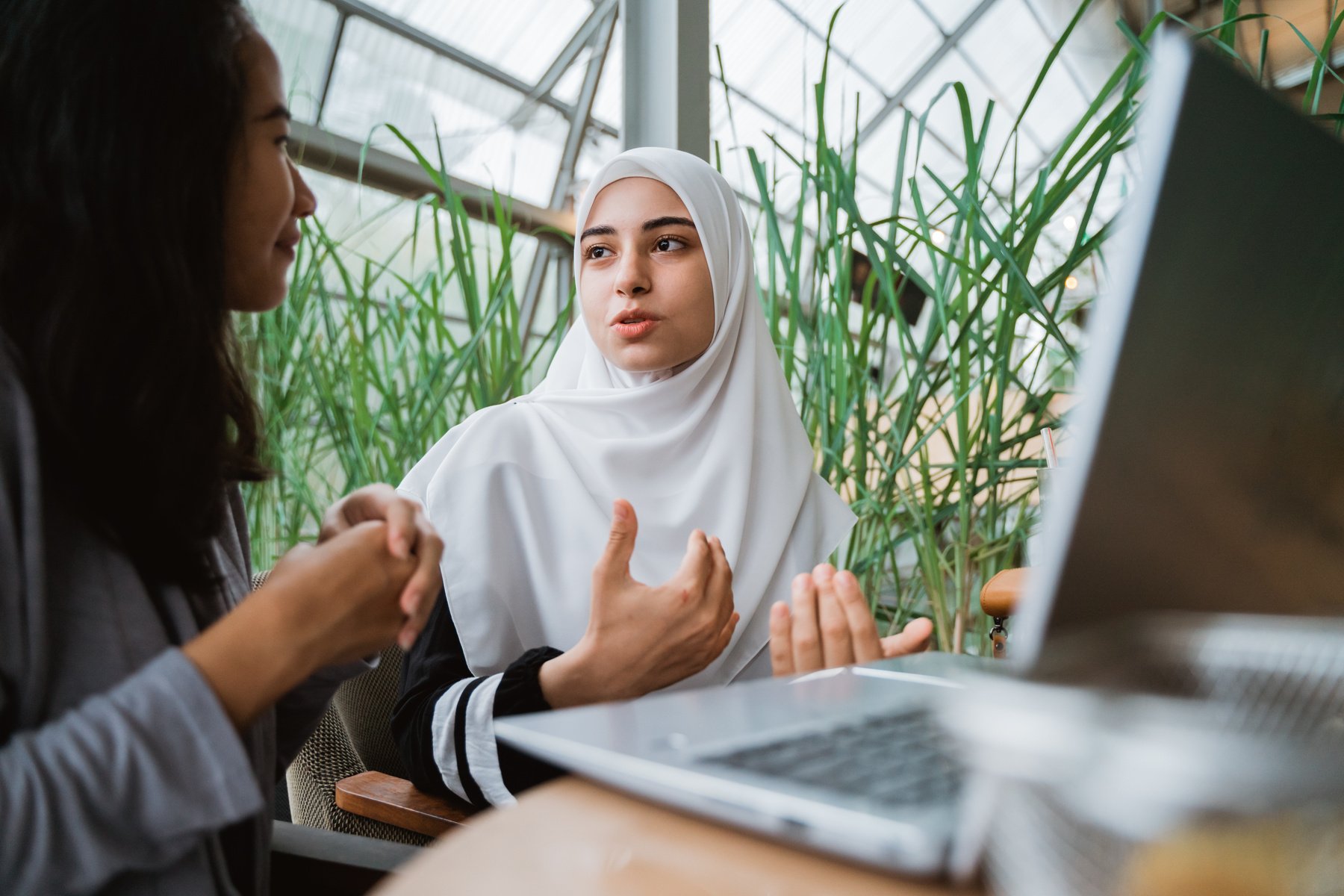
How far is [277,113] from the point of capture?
715 millimetres

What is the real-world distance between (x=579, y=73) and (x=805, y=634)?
8.00 feet

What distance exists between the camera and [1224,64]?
377 millimetres

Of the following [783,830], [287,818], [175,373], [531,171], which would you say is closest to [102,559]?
[175,373]

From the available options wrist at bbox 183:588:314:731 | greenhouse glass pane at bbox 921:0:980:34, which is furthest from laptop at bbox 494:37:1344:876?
greenhouse glass pane at bbox 921:0:980:34

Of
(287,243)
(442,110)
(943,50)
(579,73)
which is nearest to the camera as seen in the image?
(287,243)

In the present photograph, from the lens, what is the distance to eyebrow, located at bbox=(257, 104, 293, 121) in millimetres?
704

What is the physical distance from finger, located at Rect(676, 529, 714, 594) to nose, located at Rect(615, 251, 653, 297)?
1.56 ft

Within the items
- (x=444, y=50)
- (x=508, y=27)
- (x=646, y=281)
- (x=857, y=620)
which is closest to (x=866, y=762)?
(x=857, y=620)

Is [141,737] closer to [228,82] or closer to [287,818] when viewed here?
[228,82]

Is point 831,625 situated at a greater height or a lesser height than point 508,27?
lesser

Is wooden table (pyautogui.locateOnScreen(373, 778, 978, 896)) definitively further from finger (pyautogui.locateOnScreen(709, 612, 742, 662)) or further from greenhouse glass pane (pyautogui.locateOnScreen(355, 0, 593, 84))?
greenhouse glass pane (pyautogui.locateOnScreen(355, 0, 593, 84))

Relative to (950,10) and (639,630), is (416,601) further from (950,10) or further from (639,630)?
(950,10)

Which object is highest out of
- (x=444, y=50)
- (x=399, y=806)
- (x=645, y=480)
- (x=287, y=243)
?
(x=444, y=50)

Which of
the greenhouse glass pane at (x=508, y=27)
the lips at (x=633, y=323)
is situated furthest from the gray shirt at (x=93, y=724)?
the greenhouse glass pane at (x=508, y=27)
